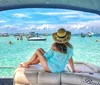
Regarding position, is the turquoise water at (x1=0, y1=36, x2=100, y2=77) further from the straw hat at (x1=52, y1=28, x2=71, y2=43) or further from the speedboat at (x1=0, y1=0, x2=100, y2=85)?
the straw hat at (x1=52, y1=28, x2=71, y2=43)

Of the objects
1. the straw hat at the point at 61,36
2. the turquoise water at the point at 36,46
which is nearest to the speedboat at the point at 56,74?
the straw hat at the point at 61,36

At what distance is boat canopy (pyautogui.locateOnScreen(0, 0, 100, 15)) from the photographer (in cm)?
468

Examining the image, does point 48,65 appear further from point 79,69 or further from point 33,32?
point 33,32

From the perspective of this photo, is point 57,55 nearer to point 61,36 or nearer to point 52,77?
point 61,36

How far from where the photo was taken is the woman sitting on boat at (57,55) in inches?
161

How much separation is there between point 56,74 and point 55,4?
1324mm

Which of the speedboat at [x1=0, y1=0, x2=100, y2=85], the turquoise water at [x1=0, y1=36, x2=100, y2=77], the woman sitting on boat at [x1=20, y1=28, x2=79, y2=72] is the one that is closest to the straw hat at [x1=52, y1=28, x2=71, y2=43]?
the woman sitting on boat at [x1=20, y1=28, x2=79, y2=72]

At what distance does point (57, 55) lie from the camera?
4188mm

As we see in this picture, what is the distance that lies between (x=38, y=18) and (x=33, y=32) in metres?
5.66

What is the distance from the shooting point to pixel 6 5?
187 inches

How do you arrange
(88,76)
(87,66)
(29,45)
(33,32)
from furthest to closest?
(29,45) → (33,32) → (87,66) → (88,76)

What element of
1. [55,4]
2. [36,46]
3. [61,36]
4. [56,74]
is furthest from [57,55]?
[36,46]

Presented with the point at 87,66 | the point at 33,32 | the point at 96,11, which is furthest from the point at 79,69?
the point at 33,32

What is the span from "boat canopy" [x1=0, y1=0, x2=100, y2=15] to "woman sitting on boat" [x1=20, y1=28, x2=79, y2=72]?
28.4 inches
